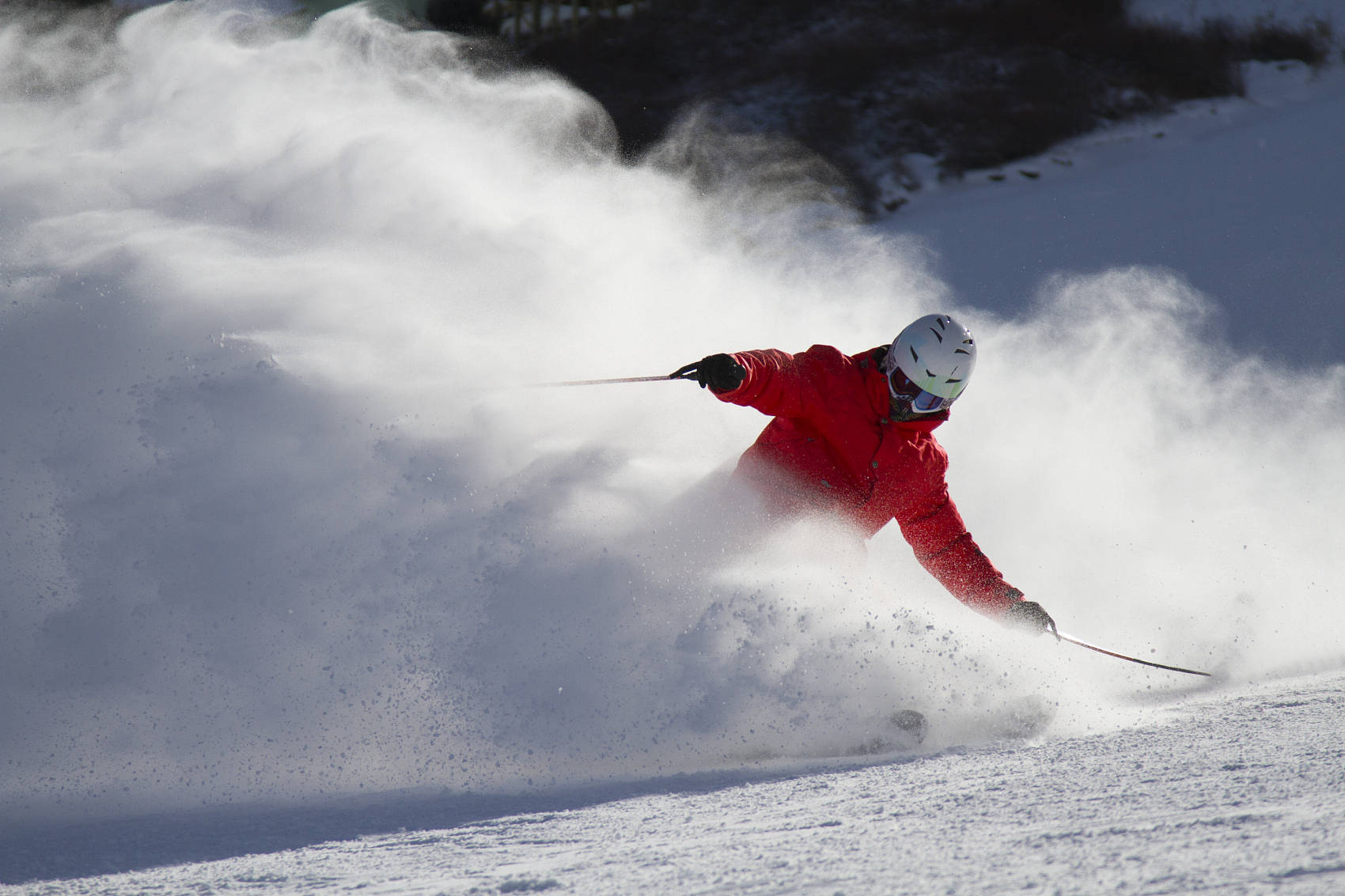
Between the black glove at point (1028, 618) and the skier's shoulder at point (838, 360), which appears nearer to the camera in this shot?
the black glove at point (1028, 618)

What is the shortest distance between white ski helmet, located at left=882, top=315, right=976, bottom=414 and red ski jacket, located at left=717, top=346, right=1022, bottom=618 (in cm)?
8

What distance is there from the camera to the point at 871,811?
103 inches

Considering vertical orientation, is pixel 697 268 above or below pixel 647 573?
above

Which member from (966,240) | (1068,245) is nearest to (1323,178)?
(1068,245)

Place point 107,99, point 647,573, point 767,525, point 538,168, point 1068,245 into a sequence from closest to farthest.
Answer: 1. point 647,573
2. point 767,525
3. point 107,99
4. point 538,168
5. point 1068,245

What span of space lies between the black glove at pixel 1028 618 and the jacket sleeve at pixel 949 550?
95 millimetres

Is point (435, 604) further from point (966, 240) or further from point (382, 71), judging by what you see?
point (966, 240)

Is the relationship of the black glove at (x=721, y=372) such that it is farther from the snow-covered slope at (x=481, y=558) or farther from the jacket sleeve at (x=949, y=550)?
the jacket sleeve at (x=949, y=550)

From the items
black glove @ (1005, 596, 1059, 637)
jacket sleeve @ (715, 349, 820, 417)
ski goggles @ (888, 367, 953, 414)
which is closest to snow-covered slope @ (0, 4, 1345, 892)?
black glove @ (1005, 596, 1059, 637)

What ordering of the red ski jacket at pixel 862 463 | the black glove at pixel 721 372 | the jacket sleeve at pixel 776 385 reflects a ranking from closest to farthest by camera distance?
the black glove at pixel 721 372
the jacket sleeve at pixel 776 385
the red ski jacket at pixel 862 463

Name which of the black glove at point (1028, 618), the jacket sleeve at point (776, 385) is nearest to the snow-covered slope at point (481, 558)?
the black glove at point (1028, 618)

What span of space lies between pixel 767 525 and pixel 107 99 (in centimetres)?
416

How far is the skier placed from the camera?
359 centimetres

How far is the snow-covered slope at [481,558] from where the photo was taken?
2621 millimetres
